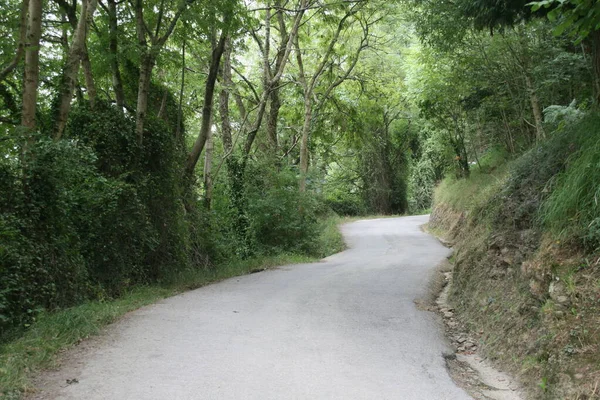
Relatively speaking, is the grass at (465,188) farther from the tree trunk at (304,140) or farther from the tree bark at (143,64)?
the tree bark at (143,64)

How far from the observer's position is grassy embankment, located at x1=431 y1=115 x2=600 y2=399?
173 inches

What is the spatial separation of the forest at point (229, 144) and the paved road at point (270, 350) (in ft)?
3.87

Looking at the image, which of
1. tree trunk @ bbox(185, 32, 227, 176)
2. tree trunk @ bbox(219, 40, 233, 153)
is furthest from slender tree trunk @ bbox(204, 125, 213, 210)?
tree trunk @ bbox(185, 32, 227, 176)

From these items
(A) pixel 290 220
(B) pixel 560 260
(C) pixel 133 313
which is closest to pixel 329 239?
(A) pixel 290 220

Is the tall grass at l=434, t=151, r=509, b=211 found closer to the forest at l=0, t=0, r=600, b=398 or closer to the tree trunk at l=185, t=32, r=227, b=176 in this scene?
the forest at l=0, t=0, r=600, b=398

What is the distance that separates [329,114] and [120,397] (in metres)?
21.4

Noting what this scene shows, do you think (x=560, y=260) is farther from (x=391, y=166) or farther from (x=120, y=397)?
(x=391, y=166)

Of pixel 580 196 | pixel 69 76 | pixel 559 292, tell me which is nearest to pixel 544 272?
pixel 559 292

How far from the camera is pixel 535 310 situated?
5.46 m

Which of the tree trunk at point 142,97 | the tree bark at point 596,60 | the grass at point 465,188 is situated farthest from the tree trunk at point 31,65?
the grass at point 465,188

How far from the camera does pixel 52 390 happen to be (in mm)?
4238

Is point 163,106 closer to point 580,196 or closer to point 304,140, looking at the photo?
point 304,140

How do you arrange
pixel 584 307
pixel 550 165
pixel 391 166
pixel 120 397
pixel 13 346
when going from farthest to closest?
pixel 391 166
pixel 550 165
pixel 13 346
pixel 584 307
pixel 120 397

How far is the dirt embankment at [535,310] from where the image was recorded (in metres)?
4.24
